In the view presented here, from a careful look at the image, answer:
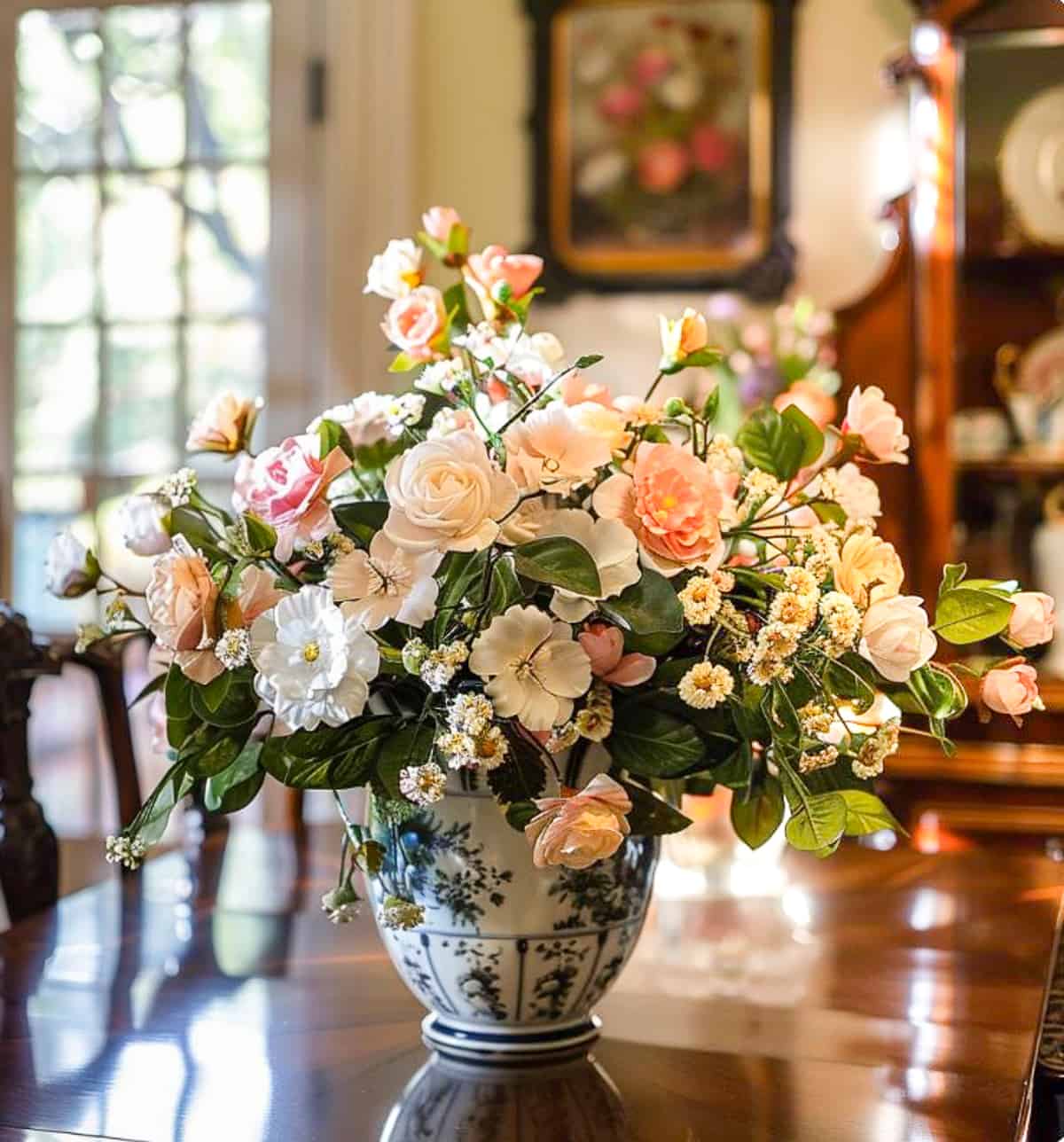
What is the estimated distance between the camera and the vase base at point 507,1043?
115 centimetres

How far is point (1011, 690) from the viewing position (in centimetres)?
104

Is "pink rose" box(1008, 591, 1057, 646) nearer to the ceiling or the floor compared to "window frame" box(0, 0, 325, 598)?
nearer to the floor

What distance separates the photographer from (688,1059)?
1.17 metres

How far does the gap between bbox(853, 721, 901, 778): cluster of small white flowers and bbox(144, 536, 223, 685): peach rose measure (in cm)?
40

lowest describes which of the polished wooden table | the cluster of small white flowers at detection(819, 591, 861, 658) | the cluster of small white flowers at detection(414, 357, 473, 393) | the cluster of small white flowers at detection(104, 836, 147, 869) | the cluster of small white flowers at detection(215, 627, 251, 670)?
the polished wooden table

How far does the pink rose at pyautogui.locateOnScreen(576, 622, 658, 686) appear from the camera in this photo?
1015 millimetres

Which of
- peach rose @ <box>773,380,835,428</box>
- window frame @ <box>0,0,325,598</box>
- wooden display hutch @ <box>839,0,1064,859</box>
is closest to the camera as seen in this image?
peach rose @ <box>773,380,835,428</box>

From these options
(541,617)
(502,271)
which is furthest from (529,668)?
(502,271)

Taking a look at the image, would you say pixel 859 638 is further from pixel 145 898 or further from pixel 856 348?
pixel 856 348

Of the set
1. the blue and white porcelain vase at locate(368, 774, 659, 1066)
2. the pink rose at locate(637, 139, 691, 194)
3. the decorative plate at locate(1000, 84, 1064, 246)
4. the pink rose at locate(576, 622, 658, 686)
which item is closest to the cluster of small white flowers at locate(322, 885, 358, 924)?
the blue and white porcelain vase at locate(368, 774, 659, 1066)

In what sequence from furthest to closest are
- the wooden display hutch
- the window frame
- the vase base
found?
the window frame
the wooden display hutch
the vase base

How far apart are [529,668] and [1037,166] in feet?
7.45

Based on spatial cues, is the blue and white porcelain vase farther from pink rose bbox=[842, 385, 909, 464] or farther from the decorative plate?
the decorative plate

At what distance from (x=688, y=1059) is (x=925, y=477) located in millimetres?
1907
